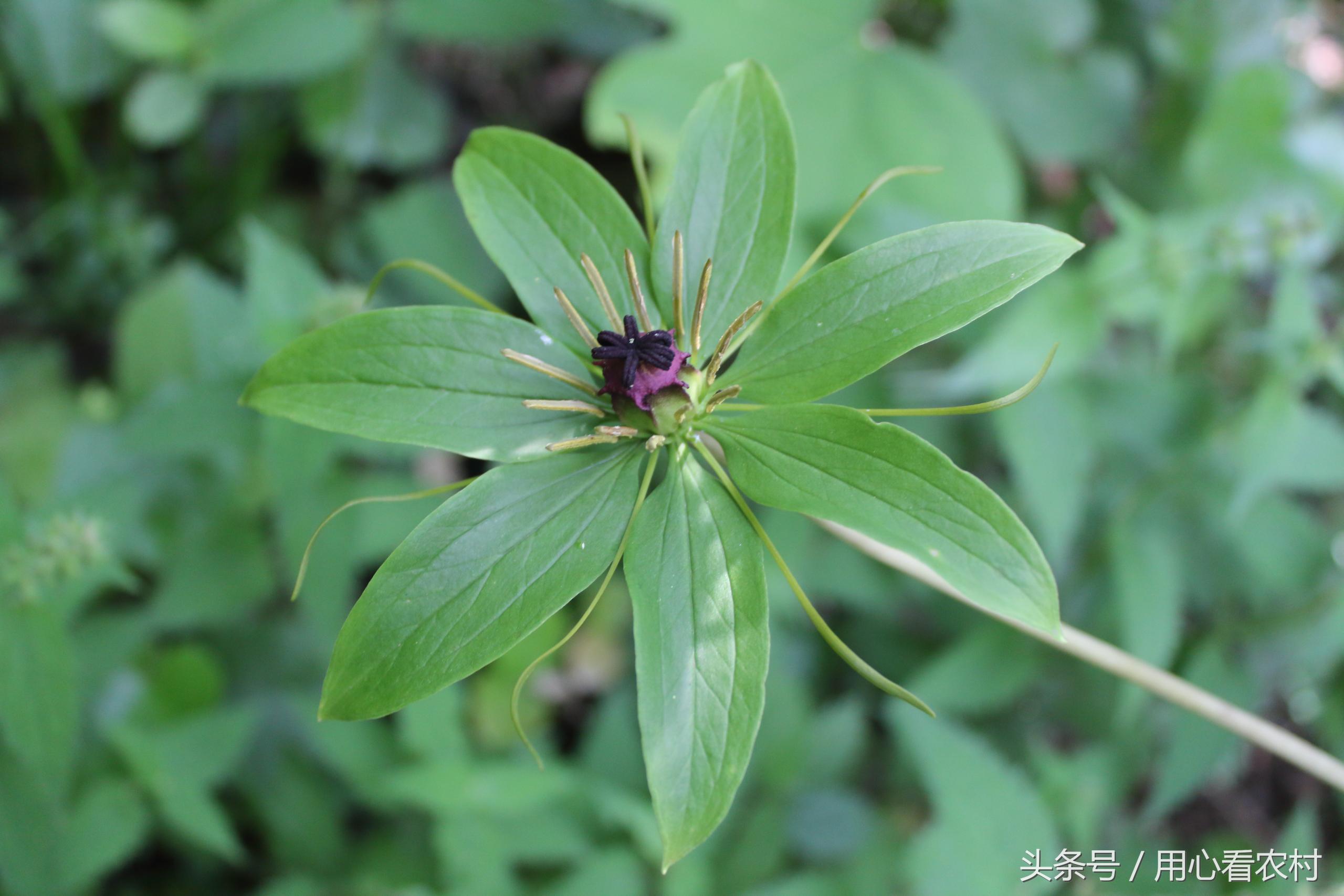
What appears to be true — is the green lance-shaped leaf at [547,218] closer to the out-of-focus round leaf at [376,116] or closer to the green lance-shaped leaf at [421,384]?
the green lance-shaped leaf at [421,384]

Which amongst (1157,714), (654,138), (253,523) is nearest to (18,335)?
(253,523)

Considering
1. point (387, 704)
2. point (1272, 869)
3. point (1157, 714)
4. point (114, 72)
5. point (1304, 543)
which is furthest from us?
point (114, 72)

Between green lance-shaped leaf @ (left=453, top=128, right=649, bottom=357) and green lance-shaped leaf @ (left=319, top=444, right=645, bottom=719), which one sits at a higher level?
green lance-shaped leaf @ (left=453, top=128, right=649, bottom=357)

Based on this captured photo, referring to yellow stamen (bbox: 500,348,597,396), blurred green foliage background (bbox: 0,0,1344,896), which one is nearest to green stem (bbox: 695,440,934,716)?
yellow stamen (bbox: 500,348,597,396)

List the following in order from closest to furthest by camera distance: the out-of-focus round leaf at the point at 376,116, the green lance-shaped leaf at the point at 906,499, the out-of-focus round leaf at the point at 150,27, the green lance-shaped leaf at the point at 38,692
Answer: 1. the green lance-shaped leaf at the point at 906,499
2. the green lance-shaped leaf at the point at 38,692
3. the out-of-focus round leaf at the point at 150,27
4. the out-of-focus round leaf at the point at 376,116

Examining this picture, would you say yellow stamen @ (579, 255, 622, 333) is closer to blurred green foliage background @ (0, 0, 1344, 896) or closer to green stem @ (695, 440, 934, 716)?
green stem @ (695, 440, 934, 716)

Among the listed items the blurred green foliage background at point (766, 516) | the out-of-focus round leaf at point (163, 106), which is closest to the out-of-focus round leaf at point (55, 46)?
the blurred green foliage background at point (766, 516)

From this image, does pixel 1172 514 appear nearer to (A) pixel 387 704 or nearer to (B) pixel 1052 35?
(B) pixel 1052 35

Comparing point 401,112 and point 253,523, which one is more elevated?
point 401,112
